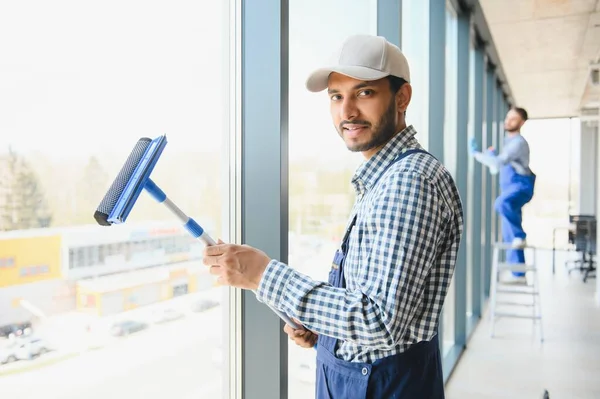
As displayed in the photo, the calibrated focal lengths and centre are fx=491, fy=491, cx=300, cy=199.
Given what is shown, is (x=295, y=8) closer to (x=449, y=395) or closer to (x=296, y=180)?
(x=296, y=180)

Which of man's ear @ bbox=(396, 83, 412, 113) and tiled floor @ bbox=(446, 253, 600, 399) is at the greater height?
man's ear @ bbox=(396, 83, 412, 113)

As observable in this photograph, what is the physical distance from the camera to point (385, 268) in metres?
0.78

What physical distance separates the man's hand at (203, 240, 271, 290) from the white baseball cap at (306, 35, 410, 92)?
1.29 feet

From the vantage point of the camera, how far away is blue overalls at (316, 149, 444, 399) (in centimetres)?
95

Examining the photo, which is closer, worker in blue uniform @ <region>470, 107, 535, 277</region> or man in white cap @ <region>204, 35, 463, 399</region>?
man in white cap @ <region>204, 35, 463, 399</region>

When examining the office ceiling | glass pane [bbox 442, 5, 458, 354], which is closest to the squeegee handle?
glass pane [bbox 442, 5, 458, 354]

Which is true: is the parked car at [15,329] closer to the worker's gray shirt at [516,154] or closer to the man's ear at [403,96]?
the man's ear at [403,96]

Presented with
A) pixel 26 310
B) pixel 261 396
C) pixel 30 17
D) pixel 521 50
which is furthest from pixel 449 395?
pixel 521 50

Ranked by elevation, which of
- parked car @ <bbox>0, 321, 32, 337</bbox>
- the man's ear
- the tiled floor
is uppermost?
the man's ear

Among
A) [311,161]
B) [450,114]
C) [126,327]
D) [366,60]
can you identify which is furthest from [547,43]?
[126,327]

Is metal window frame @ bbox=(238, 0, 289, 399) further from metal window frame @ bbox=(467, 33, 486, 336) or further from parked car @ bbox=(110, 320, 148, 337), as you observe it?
metal window frame @ bbox=(467, 33, 486, 336)

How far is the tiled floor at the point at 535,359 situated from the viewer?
3086 mm

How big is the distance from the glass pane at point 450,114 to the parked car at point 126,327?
3184 millimetres

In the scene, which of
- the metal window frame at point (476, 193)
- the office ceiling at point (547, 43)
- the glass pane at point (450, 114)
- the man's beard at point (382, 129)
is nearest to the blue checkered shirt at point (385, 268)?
the man's beard at point (382, 129)
